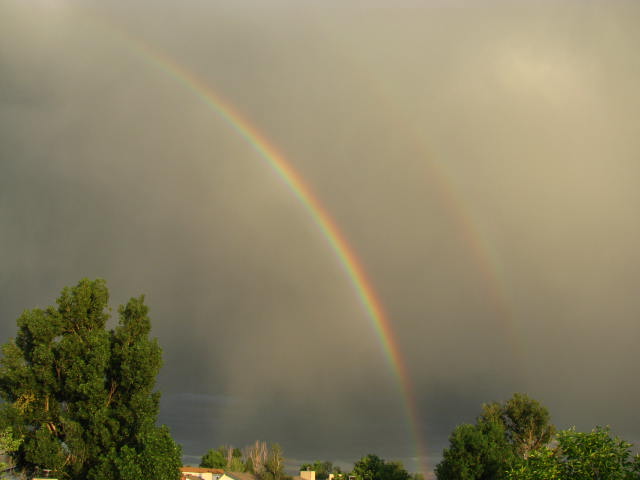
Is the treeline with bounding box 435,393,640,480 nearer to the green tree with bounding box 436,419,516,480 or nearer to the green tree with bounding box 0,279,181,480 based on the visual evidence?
the green tree with bounding box 436,419,516,480

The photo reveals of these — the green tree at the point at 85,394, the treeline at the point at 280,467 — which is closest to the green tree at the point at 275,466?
the treeline at the point at 280,467

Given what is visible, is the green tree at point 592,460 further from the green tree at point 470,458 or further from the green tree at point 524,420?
the green tree at point 524,420

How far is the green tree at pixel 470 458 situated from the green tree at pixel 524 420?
58.2ft

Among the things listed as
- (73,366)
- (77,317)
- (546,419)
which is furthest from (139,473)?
(546,419)

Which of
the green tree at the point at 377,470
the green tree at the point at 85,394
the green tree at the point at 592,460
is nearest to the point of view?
the green tree at the point at 592,460

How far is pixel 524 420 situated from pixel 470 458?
76.8 ft

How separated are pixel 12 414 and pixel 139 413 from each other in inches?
296

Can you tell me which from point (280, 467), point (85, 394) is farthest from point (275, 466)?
point (85, 394)

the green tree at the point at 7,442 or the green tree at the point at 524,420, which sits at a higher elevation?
the green tree at the point at 524,420

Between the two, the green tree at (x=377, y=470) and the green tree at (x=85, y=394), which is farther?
the green tree at (x=377, y=470)

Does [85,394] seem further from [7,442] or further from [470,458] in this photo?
[470,458]

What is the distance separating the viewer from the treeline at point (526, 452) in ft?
85.6

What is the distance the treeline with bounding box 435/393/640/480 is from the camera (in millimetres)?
26094

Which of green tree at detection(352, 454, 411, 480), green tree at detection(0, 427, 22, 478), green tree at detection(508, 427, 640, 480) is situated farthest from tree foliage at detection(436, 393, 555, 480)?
green tree at detection(0, 427, 22, 478)
